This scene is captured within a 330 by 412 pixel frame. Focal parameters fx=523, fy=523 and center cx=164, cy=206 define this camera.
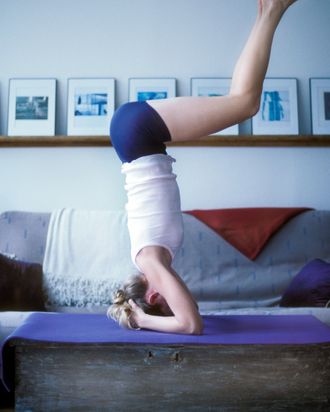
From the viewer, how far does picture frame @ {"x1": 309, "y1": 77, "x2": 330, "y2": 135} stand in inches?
132

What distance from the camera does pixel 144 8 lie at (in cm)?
343

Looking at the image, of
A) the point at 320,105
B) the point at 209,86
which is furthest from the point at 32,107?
the point at 320,105

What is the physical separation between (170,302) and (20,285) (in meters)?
1.24

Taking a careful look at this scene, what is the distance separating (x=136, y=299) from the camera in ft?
6.27

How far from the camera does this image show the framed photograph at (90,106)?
333cm

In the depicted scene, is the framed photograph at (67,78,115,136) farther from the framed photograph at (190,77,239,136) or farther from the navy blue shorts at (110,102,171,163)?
the navy blue shorts at (110,102,171,163)

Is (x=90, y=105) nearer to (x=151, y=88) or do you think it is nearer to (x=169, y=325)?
(x=151, y=88)

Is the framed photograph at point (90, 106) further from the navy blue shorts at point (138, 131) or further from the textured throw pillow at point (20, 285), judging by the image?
the navy blue shorts at point (138, 131)

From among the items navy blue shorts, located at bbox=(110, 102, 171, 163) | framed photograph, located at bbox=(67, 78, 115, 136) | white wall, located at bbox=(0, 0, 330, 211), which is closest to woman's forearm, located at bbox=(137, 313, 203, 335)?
navy blue shorts, located at bbox=(110, 102, 171, 163)

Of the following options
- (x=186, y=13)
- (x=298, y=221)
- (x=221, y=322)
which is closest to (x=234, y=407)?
(x=221, y=322)

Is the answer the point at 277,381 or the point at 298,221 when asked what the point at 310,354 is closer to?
the point at 277,381

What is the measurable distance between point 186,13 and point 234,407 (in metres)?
2.65

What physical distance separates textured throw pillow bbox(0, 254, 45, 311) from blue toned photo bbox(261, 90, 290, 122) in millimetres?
1711

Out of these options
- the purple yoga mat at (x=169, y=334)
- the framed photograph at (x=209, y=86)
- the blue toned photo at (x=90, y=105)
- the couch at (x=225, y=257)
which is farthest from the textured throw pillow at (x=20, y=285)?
the framed photograph at (x=209, y=86)
